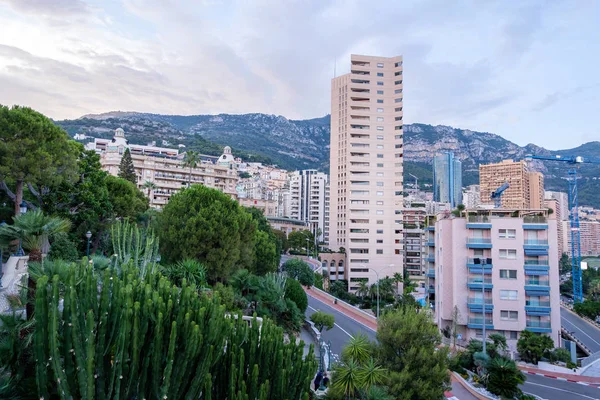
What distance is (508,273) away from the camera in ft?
108

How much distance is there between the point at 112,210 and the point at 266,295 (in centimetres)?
1526

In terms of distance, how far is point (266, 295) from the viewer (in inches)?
962

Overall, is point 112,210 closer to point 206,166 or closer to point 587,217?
point 206,166

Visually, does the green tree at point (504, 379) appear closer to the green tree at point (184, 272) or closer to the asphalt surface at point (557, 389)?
the asphalt surface at point (557, 389)

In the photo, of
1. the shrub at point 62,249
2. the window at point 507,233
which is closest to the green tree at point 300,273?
the window at point 507,233

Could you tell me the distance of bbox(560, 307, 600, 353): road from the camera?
4291cm

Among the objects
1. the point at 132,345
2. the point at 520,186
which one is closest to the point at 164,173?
the point at 132,345

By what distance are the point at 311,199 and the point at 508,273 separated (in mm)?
74850

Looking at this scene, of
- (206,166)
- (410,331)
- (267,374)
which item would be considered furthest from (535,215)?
(206,166)

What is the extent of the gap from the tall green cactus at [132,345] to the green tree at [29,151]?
642 inches

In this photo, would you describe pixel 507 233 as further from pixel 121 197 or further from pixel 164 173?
pixel 164 173

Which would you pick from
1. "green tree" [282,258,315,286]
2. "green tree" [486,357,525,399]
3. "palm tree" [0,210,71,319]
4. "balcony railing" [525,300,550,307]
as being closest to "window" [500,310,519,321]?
"balcony railing" [525,300,550,307]

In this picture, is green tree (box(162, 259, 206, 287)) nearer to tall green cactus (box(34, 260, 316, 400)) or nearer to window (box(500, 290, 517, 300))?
tall green cactus (box(34, 260, 316, 400))

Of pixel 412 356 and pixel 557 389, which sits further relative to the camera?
pixel 557 389
